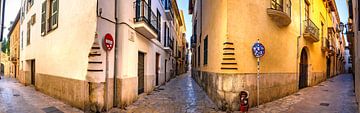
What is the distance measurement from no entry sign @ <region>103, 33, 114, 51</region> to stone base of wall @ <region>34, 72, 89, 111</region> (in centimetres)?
118

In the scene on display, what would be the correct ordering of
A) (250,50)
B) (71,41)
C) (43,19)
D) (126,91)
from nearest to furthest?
(71,41) < (126,91) < (250,50) < (43,19)

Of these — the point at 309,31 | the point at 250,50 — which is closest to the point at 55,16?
the point at 250,50

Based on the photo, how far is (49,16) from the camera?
11.2 meters

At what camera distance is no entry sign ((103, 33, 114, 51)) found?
720cm

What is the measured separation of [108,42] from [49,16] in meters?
5.44

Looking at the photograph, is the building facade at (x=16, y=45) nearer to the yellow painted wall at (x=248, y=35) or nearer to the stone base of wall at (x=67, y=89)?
the stone base of wall at (x=67, y=89)

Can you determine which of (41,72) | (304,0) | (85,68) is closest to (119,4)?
(85,68)

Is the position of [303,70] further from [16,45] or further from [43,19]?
[16,45]

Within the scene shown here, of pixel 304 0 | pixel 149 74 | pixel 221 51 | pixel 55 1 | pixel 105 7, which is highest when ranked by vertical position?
pixel 304 0

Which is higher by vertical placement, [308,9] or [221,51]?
[308,9]

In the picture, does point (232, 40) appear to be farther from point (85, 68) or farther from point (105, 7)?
point (85, 68)

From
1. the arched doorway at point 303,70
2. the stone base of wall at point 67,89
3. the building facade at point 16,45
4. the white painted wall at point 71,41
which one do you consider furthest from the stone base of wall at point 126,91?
the building facade at point 16,45

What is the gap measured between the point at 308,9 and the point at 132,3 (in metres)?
11.0

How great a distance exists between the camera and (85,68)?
7.37 metres
